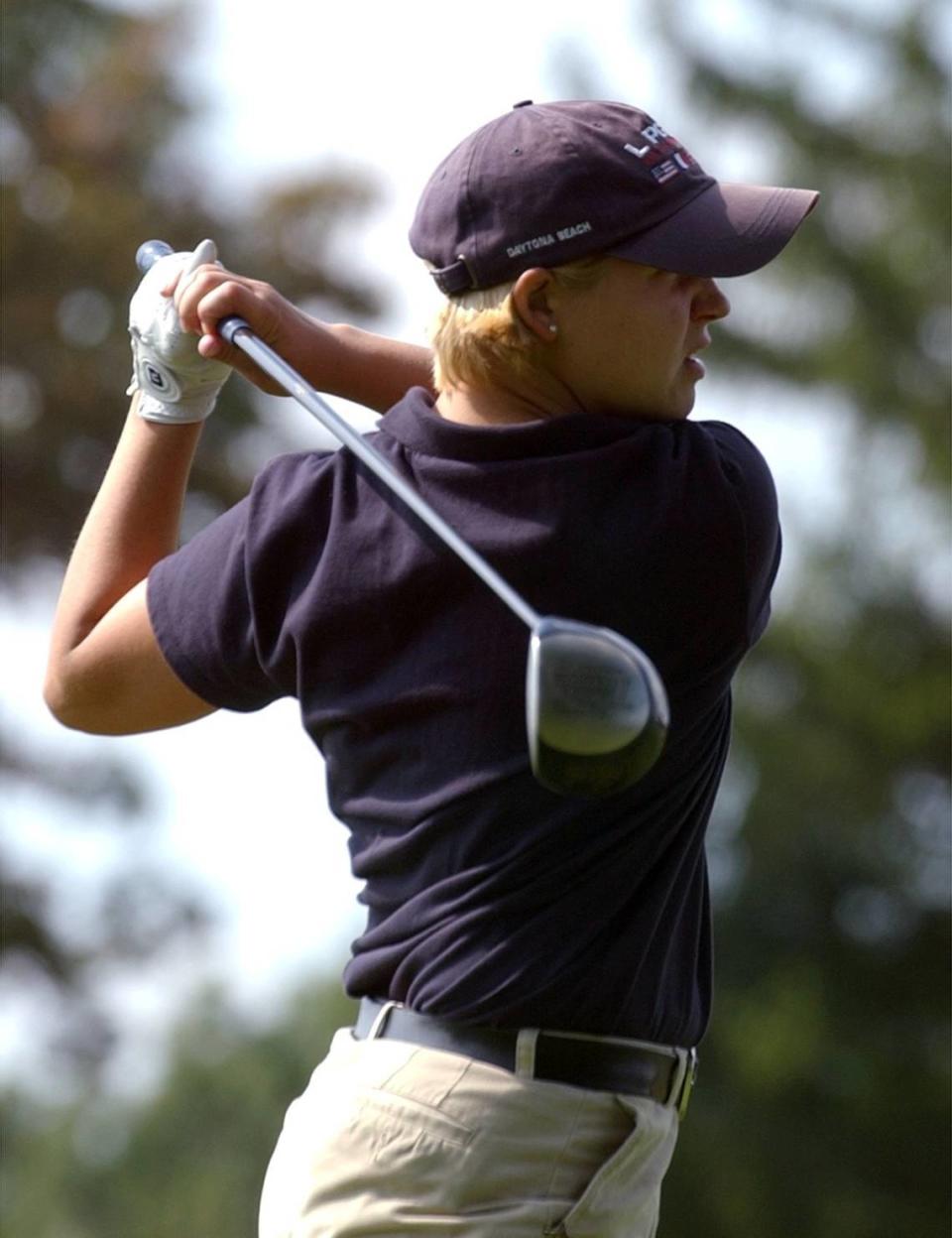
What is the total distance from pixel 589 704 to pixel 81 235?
1353 cm

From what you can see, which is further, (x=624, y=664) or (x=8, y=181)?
(x=8, y=181)

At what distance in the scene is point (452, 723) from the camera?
2953mm

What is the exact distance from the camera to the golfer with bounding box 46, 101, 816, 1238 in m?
2.92

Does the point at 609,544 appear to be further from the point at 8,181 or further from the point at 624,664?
the point at 8,181

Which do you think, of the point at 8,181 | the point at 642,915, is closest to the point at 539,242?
the point at 642,915

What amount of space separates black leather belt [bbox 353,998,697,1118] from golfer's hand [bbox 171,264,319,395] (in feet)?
2.97

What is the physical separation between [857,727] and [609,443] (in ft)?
61.6

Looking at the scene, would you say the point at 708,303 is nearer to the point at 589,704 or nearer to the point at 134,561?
the point at 589,704

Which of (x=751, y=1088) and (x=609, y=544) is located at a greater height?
(x=609, y=544)

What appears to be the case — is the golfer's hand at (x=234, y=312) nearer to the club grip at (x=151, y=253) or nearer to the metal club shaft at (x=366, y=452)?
the metal club shaft at (x=366, y=452)

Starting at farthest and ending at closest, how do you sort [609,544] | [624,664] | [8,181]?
[8,181] → [609,544] → [624,664]

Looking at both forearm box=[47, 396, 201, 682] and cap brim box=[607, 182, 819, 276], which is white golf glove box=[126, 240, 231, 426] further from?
cap brim box=[607, 182, 819, 276]

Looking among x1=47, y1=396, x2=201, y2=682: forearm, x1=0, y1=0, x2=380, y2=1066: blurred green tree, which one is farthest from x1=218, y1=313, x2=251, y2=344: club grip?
x1=0, y1=0, x2=380, y2=1066: blurred green tree

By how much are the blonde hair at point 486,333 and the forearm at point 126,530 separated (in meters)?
0.43
